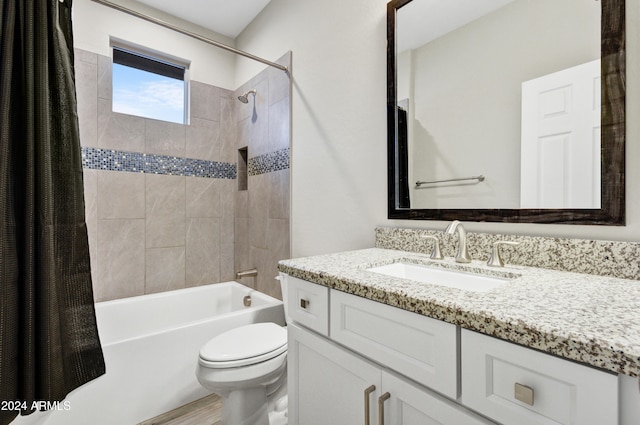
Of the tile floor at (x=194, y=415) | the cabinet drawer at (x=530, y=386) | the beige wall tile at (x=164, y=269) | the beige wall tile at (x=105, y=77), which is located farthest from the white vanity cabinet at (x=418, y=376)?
the beige wall tile at (x=105, y=77)

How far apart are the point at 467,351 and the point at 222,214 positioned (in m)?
2.49

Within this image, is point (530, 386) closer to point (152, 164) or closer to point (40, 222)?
point (40, 222)

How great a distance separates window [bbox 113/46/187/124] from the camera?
235 cm

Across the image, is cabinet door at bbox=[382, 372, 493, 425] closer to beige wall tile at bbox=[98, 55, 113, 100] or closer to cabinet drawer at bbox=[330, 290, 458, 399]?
cabinet drawer at bbox=[330, 290, 458, 399]

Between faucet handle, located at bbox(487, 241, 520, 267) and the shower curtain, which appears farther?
the shower curtain

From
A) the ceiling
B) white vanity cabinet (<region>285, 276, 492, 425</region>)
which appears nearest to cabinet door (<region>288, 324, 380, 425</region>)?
white vanity cabinet (<region>285, 276, 492, 425</region>)

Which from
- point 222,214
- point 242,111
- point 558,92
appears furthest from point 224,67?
point 558,92

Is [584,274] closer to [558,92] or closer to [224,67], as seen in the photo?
[558,92]

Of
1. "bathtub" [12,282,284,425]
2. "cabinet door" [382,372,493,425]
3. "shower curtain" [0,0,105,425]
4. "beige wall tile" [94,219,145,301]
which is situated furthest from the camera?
"beige wall tile" [94,219,145,301]

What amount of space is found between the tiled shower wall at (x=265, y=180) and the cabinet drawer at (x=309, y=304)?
1.11m

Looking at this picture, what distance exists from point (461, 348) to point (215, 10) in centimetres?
282

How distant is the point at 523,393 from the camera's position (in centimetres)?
53

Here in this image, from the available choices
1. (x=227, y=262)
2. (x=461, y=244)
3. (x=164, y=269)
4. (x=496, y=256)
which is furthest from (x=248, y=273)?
(x=496, y=256)

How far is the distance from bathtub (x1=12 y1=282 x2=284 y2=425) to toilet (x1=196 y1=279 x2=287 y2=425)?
1.16 ft
